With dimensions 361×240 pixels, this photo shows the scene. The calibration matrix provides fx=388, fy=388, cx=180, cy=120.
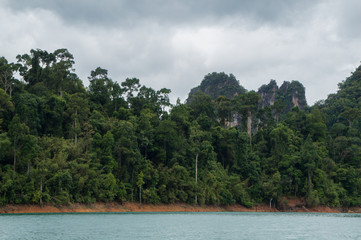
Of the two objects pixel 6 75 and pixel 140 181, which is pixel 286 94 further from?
pixel 6 75

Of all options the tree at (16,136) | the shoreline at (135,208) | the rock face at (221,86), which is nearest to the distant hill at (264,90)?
the rock face at (221,86)

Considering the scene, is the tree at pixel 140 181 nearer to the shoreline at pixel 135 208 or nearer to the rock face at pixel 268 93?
the shoreline at pixel 135 208

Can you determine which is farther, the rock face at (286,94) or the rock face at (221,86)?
the rock face at (221,86)

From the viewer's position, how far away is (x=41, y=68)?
71.4 metres

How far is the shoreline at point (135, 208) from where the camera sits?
152 feet

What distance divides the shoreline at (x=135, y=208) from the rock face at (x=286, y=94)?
6623cm

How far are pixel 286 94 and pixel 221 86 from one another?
956 inches

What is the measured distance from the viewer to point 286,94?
14375cm

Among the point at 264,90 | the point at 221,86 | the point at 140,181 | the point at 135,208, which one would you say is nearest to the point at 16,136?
the point at 140,181

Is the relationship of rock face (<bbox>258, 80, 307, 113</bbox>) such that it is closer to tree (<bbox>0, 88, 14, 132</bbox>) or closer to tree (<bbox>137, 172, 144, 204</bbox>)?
tree (<bbox>137, 172, 144, 204</bbox>)

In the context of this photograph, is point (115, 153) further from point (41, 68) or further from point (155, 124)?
point (41, 68)

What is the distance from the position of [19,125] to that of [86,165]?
10.3 m

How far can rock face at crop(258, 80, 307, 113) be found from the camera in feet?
458

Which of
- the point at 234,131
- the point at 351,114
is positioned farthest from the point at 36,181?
the point at 351,114
